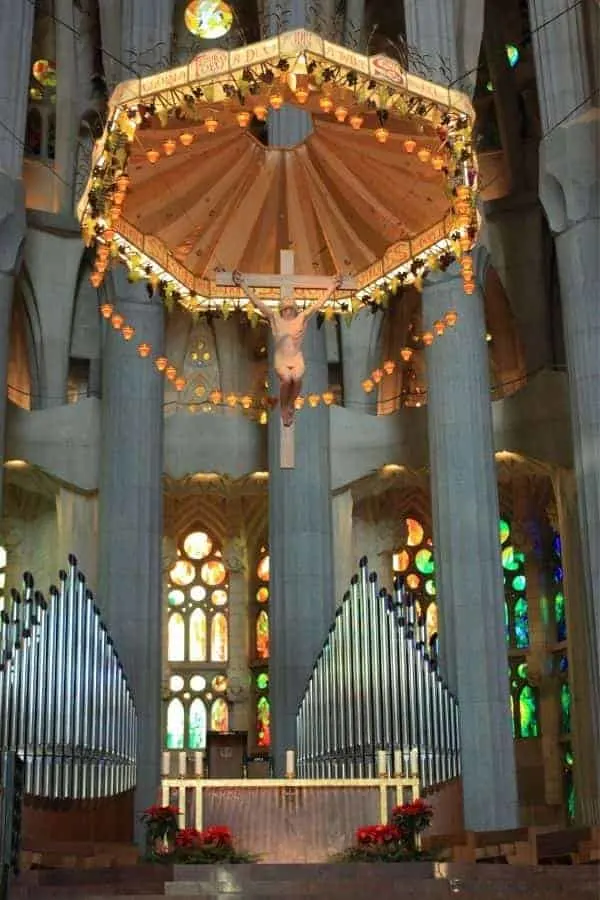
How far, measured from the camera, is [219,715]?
28.2m

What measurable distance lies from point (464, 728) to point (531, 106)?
12940mm

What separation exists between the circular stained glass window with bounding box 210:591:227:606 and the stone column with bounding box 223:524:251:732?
0.15 meters

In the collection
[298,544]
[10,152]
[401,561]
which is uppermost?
[10,152]

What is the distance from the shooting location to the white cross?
55.6ft

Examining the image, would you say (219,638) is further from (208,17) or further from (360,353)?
(208,17)

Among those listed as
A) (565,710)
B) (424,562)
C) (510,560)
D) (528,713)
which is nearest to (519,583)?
(510,560)

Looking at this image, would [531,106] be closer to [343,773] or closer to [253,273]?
[253,273]

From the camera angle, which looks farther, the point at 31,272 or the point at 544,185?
the point at 31,272

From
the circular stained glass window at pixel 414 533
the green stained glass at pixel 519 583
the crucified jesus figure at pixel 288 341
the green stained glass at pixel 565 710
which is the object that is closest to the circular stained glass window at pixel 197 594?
the circular stained glass window at pixel 414 533

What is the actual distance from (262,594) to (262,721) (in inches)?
99.4

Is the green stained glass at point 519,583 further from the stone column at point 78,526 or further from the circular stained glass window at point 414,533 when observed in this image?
the stone column at point 78,526

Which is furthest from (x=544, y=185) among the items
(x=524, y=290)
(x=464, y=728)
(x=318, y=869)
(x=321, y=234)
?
(x=318, y=869)

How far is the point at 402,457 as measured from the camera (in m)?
25.8

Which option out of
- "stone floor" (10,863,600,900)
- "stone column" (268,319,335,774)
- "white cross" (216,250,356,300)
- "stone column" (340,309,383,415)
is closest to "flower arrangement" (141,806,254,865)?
"stone floor" (10,863,600,900)
